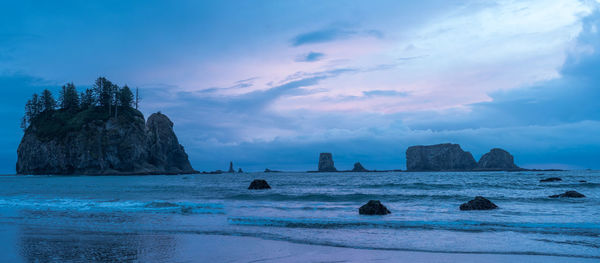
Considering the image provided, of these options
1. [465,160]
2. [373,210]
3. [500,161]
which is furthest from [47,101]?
[500,161]

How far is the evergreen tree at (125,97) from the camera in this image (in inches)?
4963

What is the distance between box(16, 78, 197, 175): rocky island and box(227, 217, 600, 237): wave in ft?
346

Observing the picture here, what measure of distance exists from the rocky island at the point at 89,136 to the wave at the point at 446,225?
4157 inches

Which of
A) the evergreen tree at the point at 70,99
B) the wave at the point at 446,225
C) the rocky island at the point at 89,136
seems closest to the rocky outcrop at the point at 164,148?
the rocky island at the point at 89,136

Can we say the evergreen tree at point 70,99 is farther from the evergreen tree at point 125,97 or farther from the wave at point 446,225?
the wave at point 446,225

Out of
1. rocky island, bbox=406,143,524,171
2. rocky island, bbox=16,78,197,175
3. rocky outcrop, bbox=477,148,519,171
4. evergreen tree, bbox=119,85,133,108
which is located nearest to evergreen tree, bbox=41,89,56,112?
rocky island, bbox=16,78,197,175

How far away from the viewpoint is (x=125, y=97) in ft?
417

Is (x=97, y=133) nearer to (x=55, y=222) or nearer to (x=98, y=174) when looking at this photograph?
(x=98, y=174)

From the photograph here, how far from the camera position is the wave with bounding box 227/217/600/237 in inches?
579

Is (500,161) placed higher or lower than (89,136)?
lower

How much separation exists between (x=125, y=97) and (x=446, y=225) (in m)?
130

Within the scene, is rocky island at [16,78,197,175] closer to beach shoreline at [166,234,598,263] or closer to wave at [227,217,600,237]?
wave at [227,217,600,237]

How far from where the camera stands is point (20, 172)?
409ft

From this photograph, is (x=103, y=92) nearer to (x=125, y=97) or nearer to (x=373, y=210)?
(x=125, y=97)
